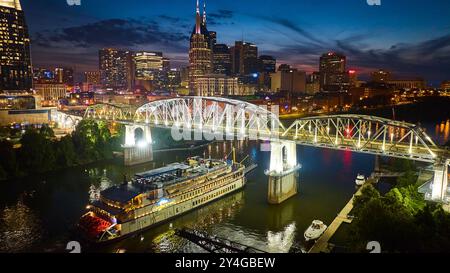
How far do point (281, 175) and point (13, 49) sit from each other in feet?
275

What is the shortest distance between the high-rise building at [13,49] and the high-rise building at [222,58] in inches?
3586

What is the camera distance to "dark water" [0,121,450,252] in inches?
821

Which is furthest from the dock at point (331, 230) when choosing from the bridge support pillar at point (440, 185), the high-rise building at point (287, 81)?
the high-rise building at point (287, 81)

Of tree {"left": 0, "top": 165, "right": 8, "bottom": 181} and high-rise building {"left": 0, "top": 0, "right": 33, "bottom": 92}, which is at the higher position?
high-rise building {"left": 0, "top": 0, "right": 33, "bottom": 92}

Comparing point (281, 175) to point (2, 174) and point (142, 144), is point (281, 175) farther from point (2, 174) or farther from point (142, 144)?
point (2, 174)

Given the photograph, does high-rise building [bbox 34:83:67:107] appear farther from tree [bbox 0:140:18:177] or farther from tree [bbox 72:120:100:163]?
tree [bbox 0:140:18:177]

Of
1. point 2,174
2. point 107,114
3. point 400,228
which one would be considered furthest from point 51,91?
point 400,228

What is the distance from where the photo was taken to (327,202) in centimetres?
2683

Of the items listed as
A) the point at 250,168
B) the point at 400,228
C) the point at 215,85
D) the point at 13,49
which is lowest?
the point at 250,168

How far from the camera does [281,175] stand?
27703mm

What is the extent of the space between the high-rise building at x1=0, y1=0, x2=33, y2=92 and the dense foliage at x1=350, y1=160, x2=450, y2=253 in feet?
284

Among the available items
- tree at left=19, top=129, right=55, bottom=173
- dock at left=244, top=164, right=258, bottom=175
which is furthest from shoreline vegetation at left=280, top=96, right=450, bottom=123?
tree at left=19, top=129, right=55, bottom=173

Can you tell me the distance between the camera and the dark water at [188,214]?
20.8m
